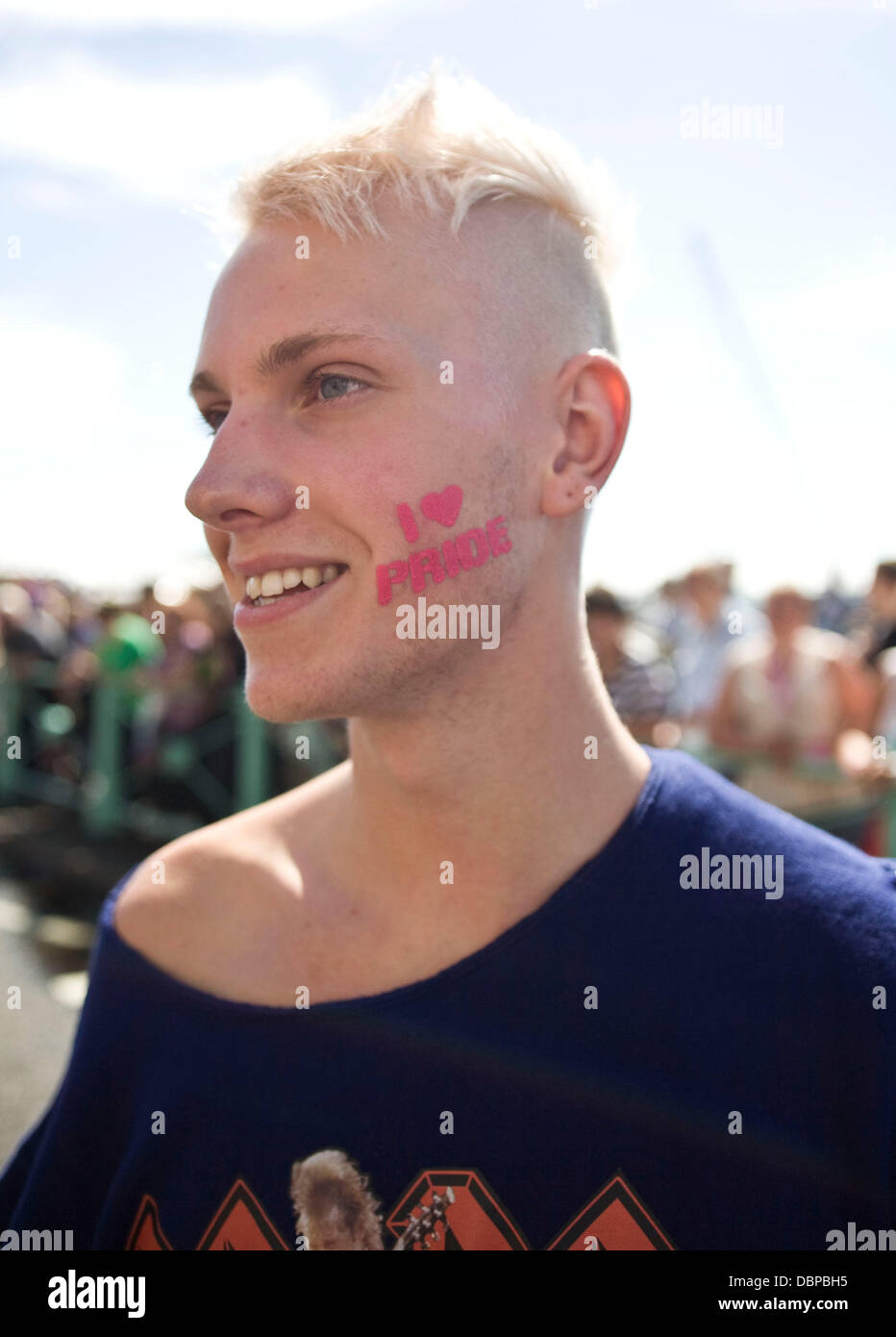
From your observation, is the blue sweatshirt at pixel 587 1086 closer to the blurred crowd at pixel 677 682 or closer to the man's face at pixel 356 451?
the man's face at pixel 356 451

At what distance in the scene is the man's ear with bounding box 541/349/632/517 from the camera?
1.81m

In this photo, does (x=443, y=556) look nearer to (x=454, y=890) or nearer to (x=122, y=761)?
(x=454, y=890)

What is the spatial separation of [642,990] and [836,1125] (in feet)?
1.05

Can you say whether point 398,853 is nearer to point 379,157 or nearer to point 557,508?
point 557,508

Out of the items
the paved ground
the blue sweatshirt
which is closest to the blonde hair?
the blue sweatshirt

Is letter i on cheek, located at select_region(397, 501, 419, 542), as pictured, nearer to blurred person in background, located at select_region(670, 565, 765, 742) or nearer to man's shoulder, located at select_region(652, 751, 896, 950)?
man's shoulder, located at select_region(652, 751, 896, 950)

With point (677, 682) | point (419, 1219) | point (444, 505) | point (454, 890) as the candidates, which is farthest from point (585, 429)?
point (677, 682)

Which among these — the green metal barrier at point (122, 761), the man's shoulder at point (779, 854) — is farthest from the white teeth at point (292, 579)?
the green metal barrier at point (122, 761)

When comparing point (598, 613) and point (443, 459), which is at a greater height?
point (598, 613)

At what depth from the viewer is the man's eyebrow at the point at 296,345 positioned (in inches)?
64.7

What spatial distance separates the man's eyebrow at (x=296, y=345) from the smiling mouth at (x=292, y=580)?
0.32 m
